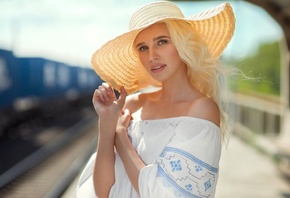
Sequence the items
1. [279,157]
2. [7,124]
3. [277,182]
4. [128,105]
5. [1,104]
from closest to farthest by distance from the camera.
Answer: [128,105] → [277,182] → [279,157] → [1,104] → [7,124]

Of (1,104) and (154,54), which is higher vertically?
(154,54)

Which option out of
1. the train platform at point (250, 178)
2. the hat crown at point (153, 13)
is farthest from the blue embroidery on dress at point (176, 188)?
the train platform at point (250, 178)

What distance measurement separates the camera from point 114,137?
1.96 m

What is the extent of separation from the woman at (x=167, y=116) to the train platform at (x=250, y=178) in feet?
10.6

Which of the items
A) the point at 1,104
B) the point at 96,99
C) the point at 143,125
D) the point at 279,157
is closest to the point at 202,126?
the point at 143,125

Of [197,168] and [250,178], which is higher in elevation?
[197,168]

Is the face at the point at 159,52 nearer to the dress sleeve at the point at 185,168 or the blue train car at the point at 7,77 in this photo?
the dress sleeve at the point at 185,168

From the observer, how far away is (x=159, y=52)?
76.3 inches

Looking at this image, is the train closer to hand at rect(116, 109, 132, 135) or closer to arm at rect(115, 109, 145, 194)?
hand at rect(116, 109, 132, 135)

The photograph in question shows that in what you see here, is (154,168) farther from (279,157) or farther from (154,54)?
(279,157)

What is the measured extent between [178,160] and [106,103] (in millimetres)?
402

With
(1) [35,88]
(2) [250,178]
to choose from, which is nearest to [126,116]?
(2) [250,178]

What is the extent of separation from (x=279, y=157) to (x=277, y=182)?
3.06 feet

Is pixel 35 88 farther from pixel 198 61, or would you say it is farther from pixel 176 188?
pixel 176 188
